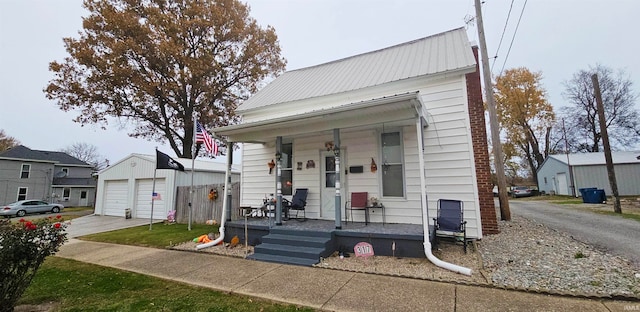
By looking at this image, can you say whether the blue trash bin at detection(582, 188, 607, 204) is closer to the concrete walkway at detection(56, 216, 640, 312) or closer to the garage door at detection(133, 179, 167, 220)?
the concrete walkway at detection(56, 216, 640, 312)

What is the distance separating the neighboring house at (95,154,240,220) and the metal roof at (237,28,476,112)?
6697 millimetres

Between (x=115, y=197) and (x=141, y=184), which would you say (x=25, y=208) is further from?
(x=141, y=184)

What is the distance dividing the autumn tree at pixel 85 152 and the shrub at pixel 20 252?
55050 mm

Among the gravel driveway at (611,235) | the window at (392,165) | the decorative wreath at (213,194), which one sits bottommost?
the gravel driveway at (611,235)

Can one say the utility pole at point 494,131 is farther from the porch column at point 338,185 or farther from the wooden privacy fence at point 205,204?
the wooden privacy fence at point 205,204

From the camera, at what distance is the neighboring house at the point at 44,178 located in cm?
2464

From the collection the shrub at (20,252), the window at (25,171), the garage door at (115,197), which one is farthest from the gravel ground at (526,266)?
the window at (25,171)

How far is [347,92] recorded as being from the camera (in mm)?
7895

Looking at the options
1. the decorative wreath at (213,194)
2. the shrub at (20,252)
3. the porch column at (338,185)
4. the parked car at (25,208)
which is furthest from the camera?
the parked car at (25,208)

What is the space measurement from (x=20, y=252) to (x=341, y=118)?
17.5ft

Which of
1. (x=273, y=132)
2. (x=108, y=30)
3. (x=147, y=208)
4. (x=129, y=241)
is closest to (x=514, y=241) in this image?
(x=273, y=132)

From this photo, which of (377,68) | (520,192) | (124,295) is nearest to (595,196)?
(520,192)

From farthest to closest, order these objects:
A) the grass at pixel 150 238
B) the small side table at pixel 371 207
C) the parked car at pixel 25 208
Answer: the parked car at pixel 25 208
the grass at pixel 150 238
the small side table at pixel 371 207

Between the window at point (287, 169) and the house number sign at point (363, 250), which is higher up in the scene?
the window at point (287, 169)
